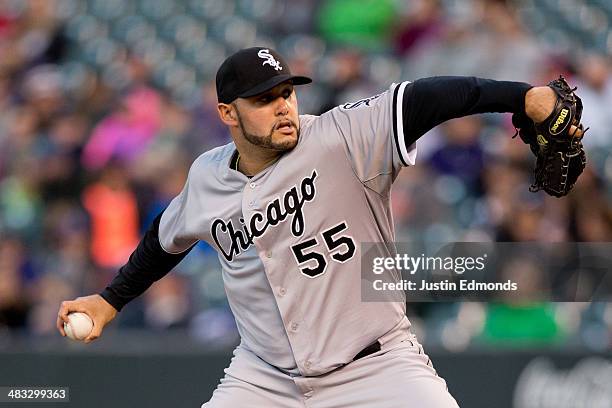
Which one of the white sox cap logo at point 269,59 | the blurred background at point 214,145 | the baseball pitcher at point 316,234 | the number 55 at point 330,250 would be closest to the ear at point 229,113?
the baseball pitcher at point 316,234

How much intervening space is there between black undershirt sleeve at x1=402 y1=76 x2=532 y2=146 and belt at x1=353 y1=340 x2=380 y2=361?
70 centimetres

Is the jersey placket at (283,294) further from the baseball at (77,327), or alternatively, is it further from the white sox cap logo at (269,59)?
the baseball at (77,327)

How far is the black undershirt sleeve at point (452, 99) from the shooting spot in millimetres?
3213

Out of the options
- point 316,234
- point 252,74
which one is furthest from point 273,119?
point 316,234

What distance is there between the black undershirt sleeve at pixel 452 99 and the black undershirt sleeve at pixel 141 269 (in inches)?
46.8

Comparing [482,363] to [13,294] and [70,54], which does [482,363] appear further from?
[70,54]

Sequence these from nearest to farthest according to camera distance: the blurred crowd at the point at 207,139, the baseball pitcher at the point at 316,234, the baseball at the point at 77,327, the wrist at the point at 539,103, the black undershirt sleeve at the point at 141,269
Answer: the wrist at the point at 539,103, the baseball pitcher at the point at 316,234, the baseball at the point at 77,327, the black undershirt sleeve at the point at 141,269, the blurred crowd at the point at 207,139

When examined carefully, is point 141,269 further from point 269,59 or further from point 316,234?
point 269,59

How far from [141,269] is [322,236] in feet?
2.95

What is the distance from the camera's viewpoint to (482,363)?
5.48m

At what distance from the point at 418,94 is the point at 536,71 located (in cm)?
388

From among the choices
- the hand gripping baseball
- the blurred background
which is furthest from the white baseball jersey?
the blurred background

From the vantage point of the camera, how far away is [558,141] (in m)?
3.27

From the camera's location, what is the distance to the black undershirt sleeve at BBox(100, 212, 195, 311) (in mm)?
4117
